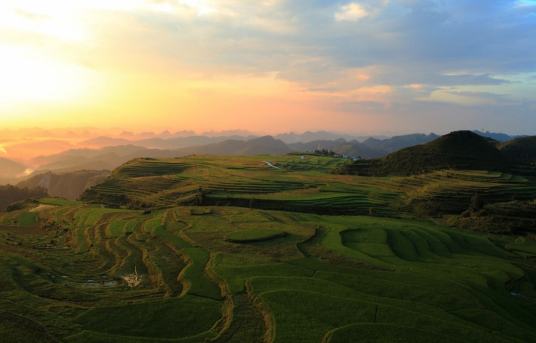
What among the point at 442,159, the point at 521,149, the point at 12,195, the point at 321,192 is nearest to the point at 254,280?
the point at 321,192

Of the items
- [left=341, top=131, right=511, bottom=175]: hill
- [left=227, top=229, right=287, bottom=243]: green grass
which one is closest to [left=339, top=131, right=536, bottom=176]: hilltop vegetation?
[left=341, top=131, right=511, bottom=175]: hill

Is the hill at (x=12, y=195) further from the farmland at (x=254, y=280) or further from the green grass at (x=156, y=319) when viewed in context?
the green grass at (x=156, y=319)

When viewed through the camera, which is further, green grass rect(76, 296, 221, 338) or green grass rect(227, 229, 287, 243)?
green grass rect(227, 229, 287, 243)

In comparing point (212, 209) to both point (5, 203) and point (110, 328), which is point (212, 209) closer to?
point (110, 328)

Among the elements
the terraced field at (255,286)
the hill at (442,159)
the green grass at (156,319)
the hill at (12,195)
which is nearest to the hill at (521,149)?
the hill at (442,159)

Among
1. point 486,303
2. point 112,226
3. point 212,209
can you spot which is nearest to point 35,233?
point 112,226

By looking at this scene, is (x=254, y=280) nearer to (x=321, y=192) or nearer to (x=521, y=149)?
(x=321, y=192)

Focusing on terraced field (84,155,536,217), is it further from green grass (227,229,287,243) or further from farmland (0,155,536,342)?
green grass (227,229,287,243)
